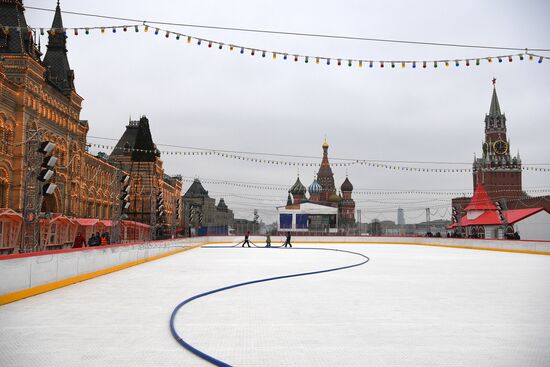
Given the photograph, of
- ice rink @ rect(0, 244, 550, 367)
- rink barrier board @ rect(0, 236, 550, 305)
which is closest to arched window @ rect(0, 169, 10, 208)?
rink barrier board @ rect(0, 236, 550, 305)

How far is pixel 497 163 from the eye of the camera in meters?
119

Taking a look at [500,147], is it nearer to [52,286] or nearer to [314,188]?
[314,188]

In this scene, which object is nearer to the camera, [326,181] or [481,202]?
[481,202]

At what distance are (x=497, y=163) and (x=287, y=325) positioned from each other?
123068 millimetres

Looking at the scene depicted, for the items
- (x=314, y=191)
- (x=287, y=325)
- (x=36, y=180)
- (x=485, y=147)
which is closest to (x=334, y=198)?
(x=314, y=191)

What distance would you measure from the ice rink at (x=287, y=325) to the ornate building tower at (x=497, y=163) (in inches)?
4266

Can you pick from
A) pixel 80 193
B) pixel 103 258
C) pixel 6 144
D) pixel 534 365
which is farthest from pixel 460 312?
pixel 80 193

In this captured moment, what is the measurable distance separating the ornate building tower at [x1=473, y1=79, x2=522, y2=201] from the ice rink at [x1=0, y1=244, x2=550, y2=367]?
10835 cm

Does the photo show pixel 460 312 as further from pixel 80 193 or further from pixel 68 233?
pixel 80 193

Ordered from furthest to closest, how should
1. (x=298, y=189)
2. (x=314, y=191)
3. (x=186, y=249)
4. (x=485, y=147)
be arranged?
(x=314, y=191), (x=298, y=189), (x=485, y=147), (x=186, y=249)

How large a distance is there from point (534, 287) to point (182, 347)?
10.8 metres

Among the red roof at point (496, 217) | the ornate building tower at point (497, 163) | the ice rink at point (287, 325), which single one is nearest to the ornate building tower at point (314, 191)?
the ornate building tower at point (497, 163)

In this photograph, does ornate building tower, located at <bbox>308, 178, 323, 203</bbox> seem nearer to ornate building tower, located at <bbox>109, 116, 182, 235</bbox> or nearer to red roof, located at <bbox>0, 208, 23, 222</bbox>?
ornate building tower, located at <bbox>109, 116, 182, 235</bbox>

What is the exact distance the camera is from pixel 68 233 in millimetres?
37938
